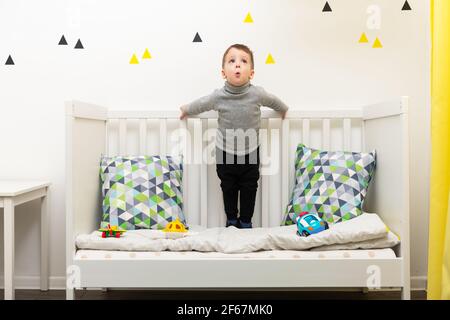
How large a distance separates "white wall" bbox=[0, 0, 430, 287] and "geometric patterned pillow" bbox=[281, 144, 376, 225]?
301 millimetres

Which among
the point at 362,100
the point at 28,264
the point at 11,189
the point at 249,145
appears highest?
the point at 362,100

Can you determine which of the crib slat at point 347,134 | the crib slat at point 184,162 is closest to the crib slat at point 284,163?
the crib slat at point 347,134

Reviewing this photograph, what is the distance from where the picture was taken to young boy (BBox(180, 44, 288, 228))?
1.80 metres

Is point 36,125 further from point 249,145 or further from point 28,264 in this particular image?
point 249,145

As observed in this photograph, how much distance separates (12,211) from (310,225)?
0.97m

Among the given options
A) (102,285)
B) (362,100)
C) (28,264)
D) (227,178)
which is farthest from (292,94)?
(28,264)

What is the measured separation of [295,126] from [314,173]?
270 millimetres

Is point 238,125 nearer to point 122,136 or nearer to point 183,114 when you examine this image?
point 183,114

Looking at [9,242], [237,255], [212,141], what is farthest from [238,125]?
[9,242]

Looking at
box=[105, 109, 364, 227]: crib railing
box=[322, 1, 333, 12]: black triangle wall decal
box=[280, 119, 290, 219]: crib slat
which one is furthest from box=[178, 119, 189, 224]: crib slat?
box=[322, 1, 333, 12]: black triangle wall decal

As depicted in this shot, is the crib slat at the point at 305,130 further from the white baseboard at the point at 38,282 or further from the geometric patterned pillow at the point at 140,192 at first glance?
the white baseboard at the point at 38,282

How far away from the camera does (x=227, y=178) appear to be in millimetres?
1856

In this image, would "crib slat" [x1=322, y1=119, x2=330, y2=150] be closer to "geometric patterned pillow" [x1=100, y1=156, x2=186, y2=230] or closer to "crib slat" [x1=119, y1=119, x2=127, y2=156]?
"geometric patterned pillow" [x1=100, y1=156, x2=186, y2=230]

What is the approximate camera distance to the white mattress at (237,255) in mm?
1465
